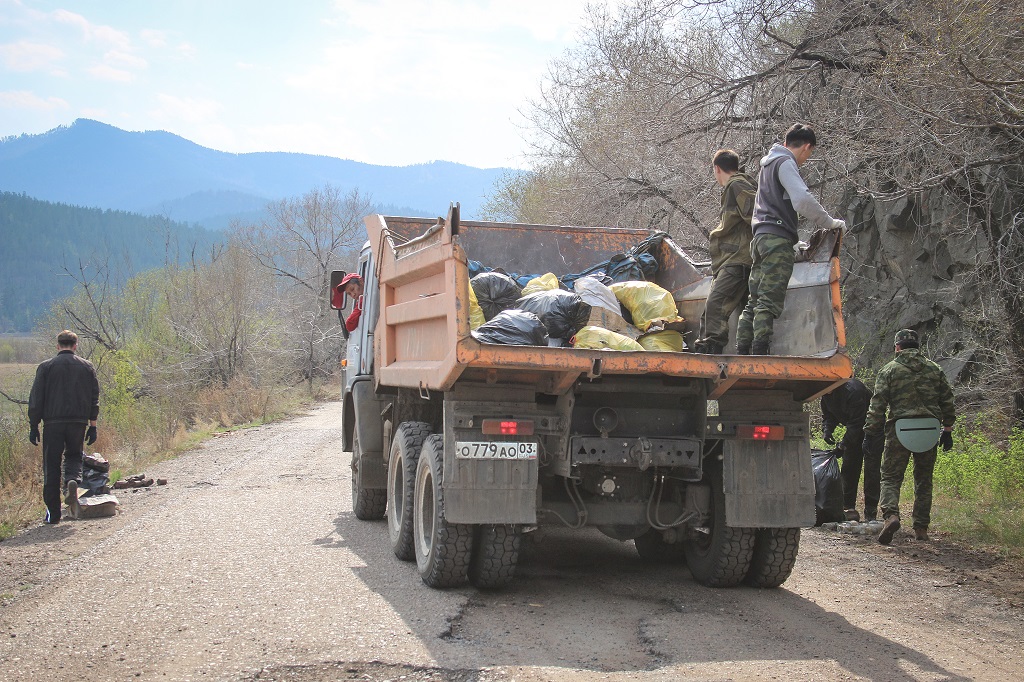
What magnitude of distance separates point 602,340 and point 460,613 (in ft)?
5.98

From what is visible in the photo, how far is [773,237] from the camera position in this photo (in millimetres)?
5918

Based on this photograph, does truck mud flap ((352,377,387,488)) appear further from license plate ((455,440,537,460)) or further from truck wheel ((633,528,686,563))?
license plate ((455,440,537,460))

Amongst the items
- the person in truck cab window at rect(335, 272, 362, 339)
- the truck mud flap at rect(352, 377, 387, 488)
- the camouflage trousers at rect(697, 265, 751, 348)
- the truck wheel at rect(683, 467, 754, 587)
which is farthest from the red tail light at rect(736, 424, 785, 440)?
the person in truck cab window at rect(335, 272, 362, 339)

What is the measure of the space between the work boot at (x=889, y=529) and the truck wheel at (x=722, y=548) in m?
2.08

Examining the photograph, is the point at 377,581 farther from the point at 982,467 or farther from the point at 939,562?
the point at 982,467

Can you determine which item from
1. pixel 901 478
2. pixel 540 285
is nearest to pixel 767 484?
pixel 540 285

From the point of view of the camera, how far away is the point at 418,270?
6273mm

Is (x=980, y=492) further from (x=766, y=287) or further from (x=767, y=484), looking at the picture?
(x=766, y=287)

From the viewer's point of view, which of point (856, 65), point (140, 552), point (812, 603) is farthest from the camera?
point (856, 65)

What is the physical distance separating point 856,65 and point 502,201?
20915 millimetres

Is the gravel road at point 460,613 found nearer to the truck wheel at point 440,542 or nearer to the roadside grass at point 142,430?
the truck wheel at point 440,542

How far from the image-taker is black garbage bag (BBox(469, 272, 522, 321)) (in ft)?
22.0

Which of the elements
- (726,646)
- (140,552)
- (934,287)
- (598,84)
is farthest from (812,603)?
(598,84)

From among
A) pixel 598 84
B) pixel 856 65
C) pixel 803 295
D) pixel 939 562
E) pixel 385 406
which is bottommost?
pixel 939 562
